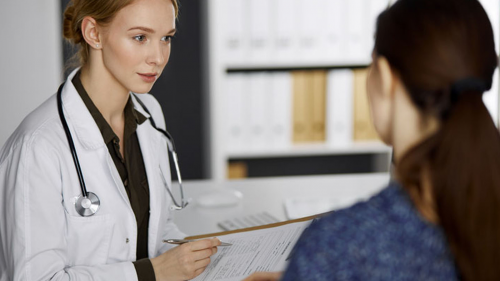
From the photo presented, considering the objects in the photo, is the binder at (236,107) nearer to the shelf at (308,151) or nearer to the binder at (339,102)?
the shelf at (308,151)

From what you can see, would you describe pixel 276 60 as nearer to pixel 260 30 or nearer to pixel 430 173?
pixel 260 30

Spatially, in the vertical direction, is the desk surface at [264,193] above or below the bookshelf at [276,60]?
below

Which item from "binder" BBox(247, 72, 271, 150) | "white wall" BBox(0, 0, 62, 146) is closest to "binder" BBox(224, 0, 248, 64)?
"binder" BBox(247, 72, 271, 150)

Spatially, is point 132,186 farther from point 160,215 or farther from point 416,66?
point 416,66

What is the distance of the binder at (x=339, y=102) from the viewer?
2559 millimetres

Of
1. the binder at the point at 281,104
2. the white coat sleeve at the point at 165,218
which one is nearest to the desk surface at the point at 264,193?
the white coat sleeve at the point at 165,218

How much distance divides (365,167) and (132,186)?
1869 mm

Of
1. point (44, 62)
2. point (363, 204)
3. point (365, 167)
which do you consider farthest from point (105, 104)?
point (365, 167)

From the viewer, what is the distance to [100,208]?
1.19m

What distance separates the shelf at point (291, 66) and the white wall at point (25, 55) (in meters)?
0.76

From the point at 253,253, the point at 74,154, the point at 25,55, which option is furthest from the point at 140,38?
the point at 25,55

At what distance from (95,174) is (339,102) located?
156cm

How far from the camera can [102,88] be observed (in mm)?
1287

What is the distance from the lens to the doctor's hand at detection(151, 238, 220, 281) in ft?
3.86
